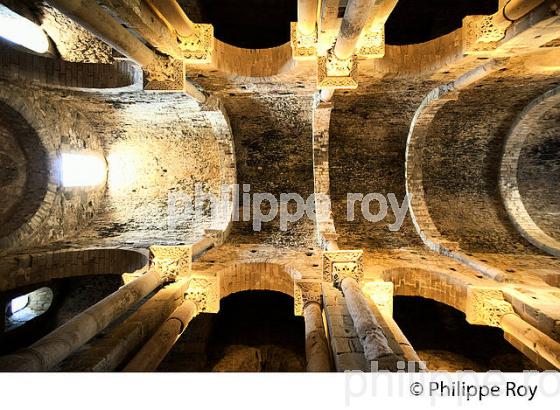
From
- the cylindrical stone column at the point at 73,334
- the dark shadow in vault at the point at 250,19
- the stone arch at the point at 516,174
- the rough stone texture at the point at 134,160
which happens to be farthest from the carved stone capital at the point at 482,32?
the cylindrical stone column at the point at 73,334

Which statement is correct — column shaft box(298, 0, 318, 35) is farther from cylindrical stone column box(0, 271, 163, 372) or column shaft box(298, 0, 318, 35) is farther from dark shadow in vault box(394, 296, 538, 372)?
dark shadow in vault box(394, 296, 538, 372)

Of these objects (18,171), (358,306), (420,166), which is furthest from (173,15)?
(420,166)

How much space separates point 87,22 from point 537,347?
7114 mm

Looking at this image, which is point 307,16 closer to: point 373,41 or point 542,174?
point 373,41

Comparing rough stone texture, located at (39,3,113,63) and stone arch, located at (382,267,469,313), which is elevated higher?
rough stone texture, located at (39,3,113,63)

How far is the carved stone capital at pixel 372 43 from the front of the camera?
5.21 m

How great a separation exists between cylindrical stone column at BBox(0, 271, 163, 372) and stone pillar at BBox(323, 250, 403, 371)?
280 cm

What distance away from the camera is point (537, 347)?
4094mm

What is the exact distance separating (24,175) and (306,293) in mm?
6114

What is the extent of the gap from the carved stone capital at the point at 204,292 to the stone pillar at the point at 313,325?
1.38 metres

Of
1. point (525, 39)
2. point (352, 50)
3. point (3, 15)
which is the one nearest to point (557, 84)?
point (525, 39)

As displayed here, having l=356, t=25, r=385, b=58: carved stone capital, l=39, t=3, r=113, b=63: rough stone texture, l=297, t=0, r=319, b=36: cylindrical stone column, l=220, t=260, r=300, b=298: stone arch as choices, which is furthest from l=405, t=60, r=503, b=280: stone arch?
l=39, t=3, r=113, b=63: rough stone texture

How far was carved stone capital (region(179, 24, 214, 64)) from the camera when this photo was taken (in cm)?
548

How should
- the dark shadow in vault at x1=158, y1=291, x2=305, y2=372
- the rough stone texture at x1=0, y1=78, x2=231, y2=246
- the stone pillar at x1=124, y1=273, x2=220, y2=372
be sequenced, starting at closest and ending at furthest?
1. the stone pillar at x1=124, y1=273, x2=220, y2=372
2. the rough stone texture at x1=0, y1=78, x2=231, y2=246
3. the dark shadow in vault at x1=158, y1=291, x2=305, y2=372
